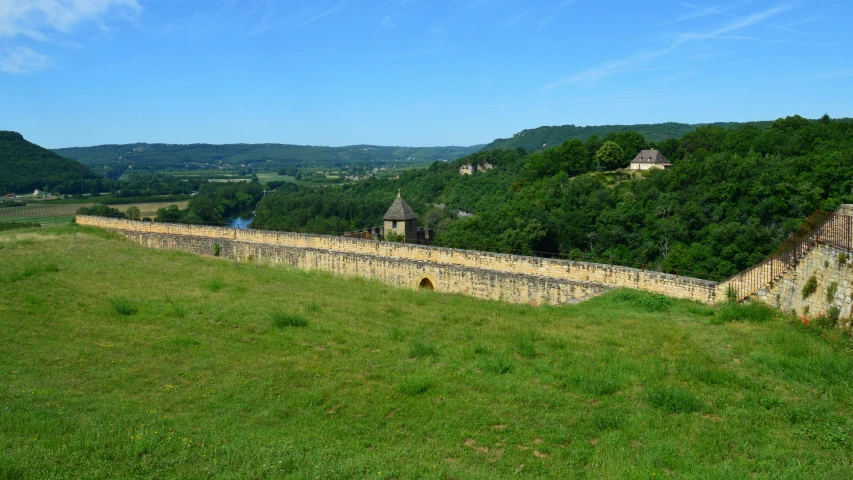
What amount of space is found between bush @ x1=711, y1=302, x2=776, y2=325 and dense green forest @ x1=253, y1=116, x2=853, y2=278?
36.1ft

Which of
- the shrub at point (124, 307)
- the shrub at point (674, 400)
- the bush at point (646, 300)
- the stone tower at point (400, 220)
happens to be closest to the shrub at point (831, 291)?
the bush at point (646, 300)

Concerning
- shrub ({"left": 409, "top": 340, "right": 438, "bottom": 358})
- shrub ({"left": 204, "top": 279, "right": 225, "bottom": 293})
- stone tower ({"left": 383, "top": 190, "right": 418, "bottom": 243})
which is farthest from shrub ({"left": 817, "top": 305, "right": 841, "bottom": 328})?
stone tower ({"left": 383, "top": 190, "right": 418, "bottom": 243})

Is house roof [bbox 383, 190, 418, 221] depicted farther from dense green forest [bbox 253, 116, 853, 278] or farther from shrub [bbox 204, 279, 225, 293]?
shrub [bbox 204, 279, 225, 293]

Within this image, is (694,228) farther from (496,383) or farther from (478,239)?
(496,383)

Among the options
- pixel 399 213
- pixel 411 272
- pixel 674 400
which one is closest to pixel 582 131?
pixel 399 213

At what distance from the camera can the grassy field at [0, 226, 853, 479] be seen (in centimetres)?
638

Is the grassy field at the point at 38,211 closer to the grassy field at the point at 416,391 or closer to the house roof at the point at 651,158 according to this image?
the grassy field at the point at 416,391

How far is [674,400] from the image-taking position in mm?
7895

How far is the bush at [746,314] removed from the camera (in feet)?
39.0

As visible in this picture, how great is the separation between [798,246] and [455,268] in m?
9.76

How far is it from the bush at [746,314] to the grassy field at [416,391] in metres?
0.05

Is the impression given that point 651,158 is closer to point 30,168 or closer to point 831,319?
point 831,319

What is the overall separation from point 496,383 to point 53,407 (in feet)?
21.7

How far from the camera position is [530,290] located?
659 inches
